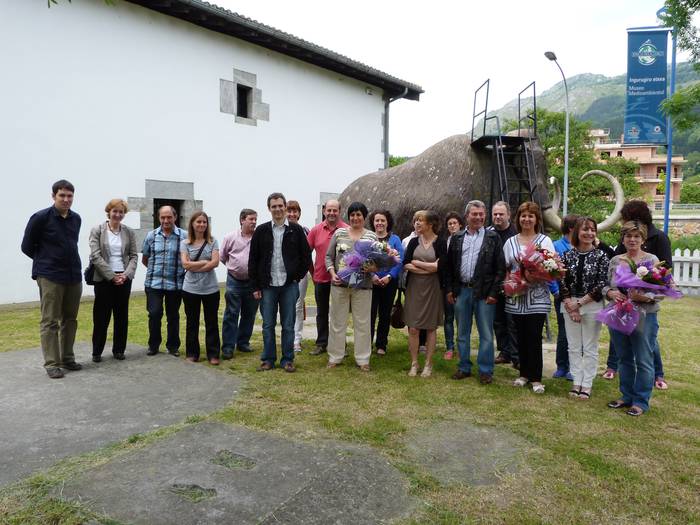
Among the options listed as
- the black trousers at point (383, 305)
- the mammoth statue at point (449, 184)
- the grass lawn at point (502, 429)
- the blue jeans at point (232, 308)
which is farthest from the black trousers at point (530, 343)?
the mammoth statue at point (449, 184)

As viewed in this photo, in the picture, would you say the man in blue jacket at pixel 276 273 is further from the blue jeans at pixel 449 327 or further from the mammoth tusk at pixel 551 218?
the mammoth tusk at pixel 551 218

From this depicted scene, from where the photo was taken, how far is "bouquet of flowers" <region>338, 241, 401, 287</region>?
4648 mm

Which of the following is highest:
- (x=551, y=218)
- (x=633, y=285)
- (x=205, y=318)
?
(x=551, y=218)

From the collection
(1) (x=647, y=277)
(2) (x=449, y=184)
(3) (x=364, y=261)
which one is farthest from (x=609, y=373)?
(2) (x=449, y=184)

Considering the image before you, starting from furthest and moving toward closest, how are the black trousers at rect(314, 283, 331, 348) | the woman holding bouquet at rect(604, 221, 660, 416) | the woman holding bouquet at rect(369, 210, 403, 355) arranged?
1. the black trousers at rect(314, 283, 331, 348)
2. the woman holding bouquet at rect(369, 210, 403, 355)
3. the woman holding bouquet at rect(604, 221, 660, 416)

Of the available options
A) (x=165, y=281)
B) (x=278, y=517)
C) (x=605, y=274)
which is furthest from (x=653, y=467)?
(x=165, y=281)

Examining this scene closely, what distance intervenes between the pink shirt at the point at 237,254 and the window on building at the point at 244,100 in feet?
22.8

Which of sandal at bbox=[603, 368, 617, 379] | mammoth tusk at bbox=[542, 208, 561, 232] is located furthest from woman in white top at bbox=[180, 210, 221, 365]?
mammoth tusk at bbox=[542, 208, 561, 232]

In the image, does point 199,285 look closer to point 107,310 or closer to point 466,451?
point 107,310

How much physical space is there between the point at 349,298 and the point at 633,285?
2501mm

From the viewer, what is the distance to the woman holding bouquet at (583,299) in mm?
4012

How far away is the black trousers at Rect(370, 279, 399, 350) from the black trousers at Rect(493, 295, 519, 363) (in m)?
1.16

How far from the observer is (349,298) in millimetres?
4949

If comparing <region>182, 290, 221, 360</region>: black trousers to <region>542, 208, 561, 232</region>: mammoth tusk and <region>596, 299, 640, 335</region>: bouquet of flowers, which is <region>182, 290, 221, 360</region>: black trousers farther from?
<region>542, 208, 561, 232</region>: mammoth tusk
